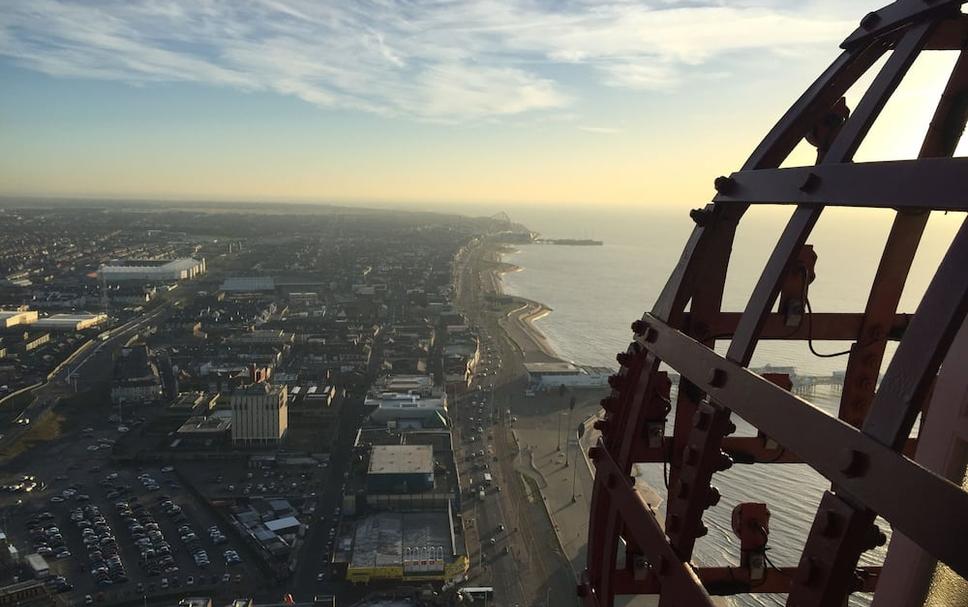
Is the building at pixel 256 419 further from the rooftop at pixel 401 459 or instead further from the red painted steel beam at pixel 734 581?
the red painted steel beam at pixel 734 581

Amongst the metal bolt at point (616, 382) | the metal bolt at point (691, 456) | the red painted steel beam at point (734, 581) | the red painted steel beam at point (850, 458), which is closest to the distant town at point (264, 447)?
the red painted steel beam at point (734, 581)

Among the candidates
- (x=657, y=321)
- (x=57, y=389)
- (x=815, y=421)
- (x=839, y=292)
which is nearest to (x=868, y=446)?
(x=815, y=421)

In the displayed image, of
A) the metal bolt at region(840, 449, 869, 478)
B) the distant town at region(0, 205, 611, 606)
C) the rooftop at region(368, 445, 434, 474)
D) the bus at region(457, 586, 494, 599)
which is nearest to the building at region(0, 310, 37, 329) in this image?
the distant town at region(0, 205, 611, 606)

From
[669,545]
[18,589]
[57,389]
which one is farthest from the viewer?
[57,389]

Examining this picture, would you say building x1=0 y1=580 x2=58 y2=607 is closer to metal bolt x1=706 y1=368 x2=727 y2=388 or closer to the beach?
the beach

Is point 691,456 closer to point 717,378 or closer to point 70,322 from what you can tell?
point 717,378

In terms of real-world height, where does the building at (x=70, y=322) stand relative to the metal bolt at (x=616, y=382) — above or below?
below

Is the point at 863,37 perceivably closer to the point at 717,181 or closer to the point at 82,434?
the point at 717,181

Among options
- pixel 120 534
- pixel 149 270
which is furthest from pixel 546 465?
pixel 149 270
